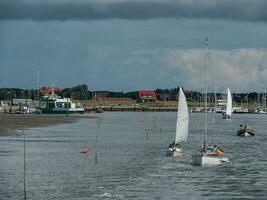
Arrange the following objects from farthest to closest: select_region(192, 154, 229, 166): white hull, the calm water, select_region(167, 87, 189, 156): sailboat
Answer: select_region(167, 87, 189, 156): sailboat
select_region(192, 154, 229, 166): white hull
the calm water

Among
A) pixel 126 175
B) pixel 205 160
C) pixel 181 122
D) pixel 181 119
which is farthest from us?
pixel 181 119

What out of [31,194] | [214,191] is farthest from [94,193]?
[214,191]

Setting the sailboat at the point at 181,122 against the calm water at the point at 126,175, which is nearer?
the calm water at the point at 126,175

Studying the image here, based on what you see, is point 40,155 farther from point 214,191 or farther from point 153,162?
point 214,191

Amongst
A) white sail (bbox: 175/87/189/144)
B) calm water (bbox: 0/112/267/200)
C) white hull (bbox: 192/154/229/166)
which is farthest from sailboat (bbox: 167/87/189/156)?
white hull (bbox: 192/154/229/166)

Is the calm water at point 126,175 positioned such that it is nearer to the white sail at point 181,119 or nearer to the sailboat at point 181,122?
the sailboat at point 181,122

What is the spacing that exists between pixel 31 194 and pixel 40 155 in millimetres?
32222

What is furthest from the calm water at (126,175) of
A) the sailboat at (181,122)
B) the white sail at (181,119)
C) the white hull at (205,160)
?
the white sail at (181,119)

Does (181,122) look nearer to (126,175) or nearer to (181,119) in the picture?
(181,119)

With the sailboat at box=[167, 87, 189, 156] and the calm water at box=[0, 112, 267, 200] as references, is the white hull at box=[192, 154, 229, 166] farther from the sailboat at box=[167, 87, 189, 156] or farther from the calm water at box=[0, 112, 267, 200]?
the sailboat at box=[167, 87, 189, 156]

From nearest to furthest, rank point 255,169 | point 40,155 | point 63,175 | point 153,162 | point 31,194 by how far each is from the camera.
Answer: point 31,194
point 63,175
point 255,169
point 153,162
point 40,155

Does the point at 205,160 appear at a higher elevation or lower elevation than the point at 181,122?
lower

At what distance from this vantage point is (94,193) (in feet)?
175

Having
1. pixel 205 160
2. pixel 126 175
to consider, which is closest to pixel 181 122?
pixel 205 160
